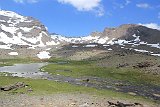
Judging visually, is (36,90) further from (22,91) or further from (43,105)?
(43,105)

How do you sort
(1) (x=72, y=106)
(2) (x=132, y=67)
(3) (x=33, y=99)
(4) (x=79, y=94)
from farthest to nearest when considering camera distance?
(2) (x=132, y=67) → (4) (x=79, y=94) → (3) (x=33, y=99) → (1) (x=72, y=106)

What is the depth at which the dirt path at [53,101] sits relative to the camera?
56691 mm

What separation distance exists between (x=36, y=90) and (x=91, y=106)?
2208 centimetres

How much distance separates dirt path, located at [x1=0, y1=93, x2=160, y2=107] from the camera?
2232 inches

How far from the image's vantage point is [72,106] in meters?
56.3

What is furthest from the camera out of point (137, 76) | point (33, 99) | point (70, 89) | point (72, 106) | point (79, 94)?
point (137, 76)

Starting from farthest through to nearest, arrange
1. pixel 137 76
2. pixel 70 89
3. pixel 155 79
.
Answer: pixel 137 76
pixel 155 79
pixel 70 89

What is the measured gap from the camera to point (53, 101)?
200 ft

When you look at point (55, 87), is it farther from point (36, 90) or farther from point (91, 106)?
point (91, 106)

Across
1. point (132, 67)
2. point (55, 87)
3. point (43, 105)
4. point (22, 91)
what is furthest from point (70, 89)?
point (132, 67)

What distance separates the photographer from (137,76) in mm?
119438

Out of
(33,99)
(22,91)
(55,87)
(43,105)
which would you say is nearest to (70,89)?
(55,87)

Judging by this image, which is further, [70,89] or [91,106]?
[70,89]

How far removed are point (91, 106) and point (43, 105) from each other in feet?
25.9
